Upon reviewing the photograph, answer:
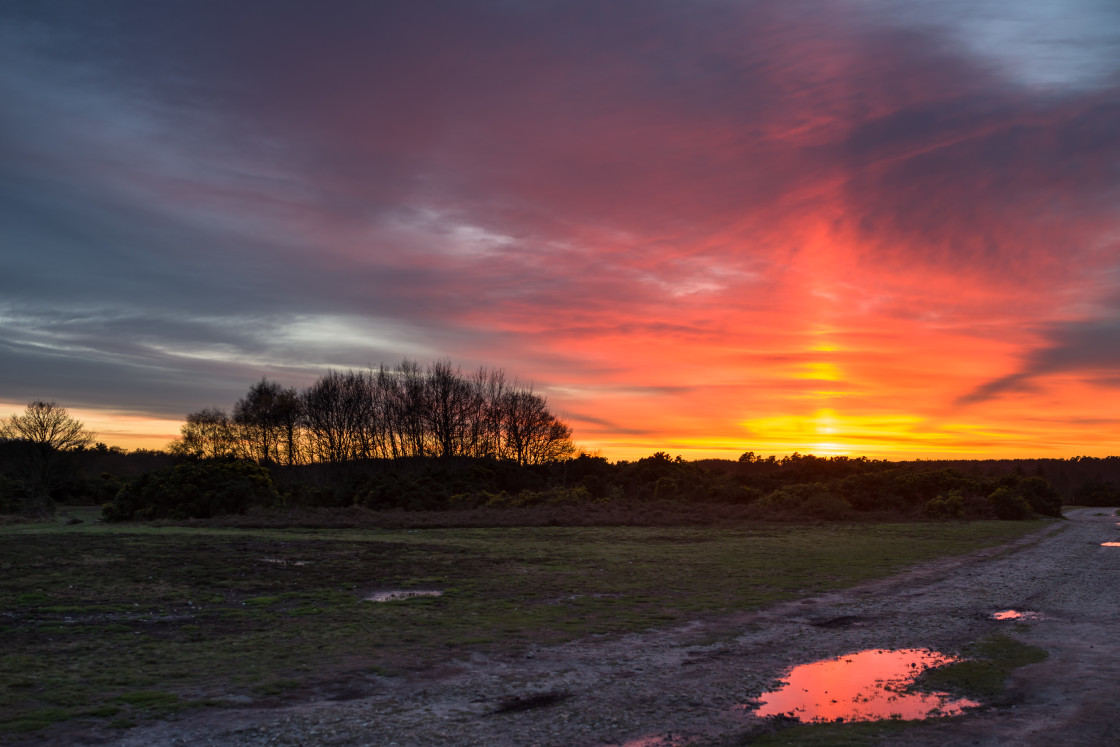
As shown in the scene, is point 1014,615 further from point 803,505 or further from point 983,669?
point 803,505

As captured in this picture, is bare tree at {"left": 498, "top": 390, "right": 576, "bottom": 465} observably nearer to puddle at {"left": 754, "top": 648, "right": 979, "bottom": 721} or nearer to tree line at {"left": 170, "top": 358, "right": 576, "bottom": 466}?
tree line at {"left": 170, "top": 358, "right": 576, "bottom": 466}

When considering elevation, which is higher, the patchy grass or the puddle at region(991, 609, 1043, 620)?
the patchy grass

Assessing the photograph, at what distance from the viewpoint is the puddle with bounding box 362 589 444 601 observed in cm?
1410

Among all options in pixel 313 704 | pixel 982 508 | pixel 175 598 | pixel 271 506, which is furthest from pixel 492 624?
pixel 982 508

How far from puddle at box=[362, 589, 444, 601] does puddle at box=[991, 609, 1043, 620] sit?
10.3 meters

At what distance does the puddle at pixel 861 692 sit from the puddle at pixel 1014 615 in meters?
3.63

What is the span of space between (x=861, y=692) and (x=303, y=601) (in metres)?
10.1

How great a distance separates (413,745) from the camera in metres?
6.22

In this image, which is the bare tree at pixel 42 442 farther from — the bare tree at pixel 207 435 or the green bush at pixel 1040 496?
the green bush at pixel 1040 496

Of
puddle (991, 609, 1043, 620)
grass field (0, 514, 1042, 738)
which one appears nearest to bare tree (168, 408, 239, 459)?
grass field (0, 514, 1042, 738)

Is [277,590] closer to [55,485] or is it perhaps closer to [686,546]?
[686,546]

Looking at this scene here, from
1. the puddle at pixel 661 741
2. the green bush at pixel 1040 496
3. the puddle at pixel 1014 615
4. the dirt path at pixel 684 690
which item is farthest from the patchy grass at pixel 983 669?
the green bush at pixel 1040 496

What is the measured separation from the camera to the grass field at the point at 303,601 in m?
8.24

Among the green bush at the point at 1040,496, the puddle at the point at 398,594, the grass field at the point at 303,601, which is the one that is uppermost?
the green bush at the point at 1040,496
